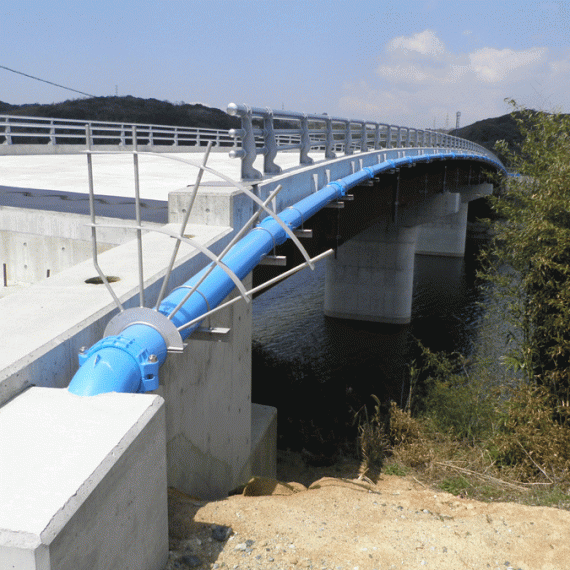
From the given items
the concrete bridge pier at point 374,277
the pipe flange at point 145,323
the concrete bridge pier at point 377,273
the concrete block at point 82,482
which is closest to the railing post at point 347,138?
the pipe flange at point 145,323

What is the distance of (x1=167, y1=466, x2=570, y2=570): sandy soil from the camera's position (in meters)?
3.56

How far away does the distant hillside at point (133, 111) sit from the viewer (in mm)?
92438

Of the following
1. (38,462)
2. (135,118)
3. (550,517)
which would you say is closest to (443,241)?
(550,517)

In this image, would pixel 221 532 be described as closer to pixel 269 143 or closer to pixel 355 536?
pixel 355 536

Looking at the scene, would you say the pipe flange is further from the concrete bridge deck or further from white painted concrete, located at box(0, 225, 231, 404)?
the concrete bridge deck

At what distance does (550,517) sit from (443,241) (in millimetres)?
41154

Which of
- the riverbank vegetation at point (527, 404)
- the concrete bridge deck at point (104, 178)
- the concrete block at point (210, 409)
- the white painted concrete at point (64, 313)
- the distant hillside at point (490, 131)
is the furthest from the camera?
the distant hillside at point (490, 131)

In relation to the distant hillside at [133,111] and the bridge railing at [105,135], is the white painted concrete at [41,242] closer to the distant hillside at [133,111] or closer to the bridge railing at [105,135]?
the bridge railing at [105,135]

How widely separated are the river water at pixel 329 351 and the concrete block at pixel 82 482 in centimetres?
960

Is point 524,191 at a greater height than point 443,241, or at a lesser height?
greater

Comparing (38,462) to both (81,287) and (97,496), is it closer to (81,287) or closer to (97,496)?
(97,496)

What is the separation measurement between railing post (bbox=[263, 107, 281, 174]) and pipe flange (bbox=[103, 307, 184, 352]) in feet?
15.7

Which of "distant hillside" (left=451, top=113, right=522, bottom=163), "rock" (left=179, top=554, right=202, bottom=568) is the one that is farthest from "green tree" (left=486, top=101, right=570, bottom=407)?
"distant hillside" (left=451, top=113, right=522, bottom=163)

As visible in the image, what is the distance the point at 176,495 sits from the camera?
461 cm
